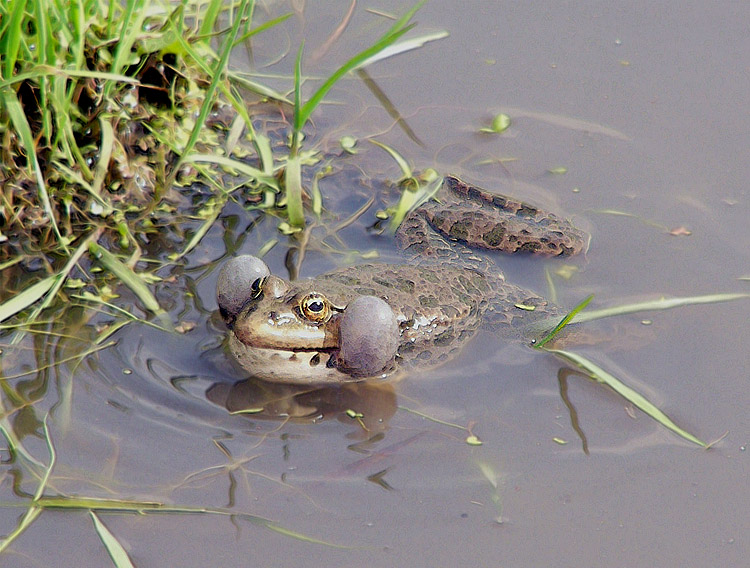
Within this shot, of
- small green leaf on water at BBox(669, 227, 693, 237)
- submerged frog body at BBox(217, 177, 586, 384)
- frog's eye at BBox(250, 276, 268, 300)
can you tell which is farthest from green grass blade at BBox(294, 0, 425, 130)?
small green leaf on water at BBox(669, 227, 693, 237)

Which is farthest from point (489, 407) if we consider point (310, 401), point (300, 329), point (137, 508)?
point (137, 508)

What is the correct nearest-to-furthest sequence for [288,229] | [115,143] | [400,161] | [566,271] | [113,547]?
[113,547]
[115,143]
[566,271]
[288,229]
[400,161]

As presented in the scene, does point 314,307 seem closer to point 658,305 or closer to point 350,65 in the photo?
point 350,65

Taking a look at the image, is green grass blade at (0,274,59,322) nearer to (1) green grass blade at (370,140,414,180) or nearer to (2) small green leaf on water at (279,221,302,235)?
(2) small green leaf on water at (279,221,302,235)

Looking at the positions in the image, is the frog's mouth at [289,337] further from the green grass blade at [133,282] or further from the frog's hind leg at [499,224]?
the frog's hind leg at [499,224]

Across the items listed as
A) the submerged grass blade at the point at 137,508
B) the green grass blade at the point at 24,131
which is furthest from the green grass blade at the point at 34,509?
the green grass blade at the point at 24,131
